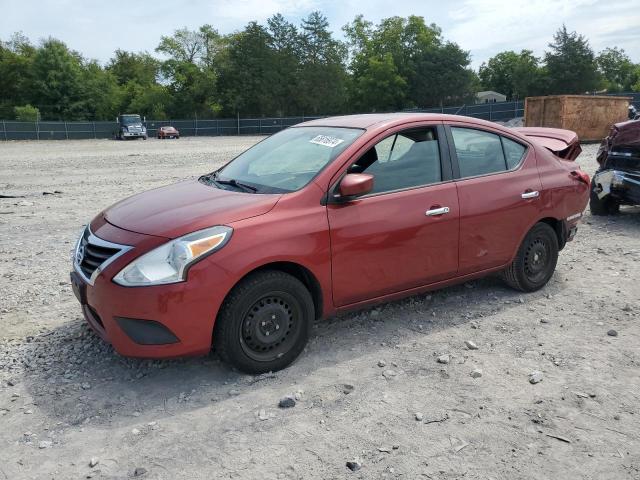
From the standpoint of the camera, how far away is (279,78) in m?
76.0

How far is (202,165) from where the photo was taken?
60.7 feet

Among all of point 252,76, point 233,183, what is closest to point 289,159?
point 233,183

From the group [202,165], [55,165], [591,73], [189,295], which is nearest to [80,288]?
[189,295]

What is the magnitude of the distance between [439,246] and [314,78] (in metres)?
75.7

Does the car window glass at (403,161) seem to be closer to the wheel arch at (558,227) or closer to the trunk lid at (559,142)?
the wheel arch at (558,227)

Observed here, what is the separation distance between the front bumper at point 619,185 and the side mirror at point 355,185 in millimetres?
5475

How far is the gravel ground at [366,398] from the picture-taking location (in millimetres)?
2854

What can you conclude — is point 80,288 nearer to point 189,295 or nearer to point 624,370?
point 189,295

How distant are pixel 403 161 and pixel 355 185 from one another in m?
0.72

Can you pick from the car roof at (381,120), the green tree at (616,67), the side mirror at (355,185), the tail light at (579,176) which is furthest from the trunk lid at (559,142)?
the green tree at (616,67)

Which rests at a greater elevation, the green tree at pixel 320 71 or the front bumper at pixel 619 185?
the green tree at pixel 320 71

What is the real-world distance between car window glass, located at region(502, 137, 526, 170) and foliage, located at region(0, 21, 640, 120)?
2866 inches

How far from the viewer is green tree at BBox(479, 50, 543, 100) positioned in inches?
3088

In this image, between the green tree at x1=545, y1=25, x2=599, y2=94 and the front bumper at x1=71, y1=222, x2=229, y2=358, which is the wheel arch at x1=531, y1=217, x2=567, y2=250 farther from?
the green tree at x1=545, y1=25, x2=599, y2=94
